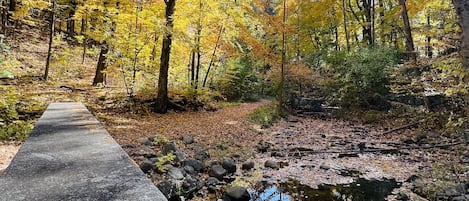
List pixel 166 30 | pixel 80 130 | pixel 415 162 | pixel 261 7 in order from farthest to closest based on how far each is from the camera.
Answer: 1. pixel 261 7
2. pixel 166 30
3. pixel 415 162
4. pixel 80 130

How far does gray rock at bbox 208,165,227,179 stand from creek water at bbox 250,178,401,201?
0.78 meters

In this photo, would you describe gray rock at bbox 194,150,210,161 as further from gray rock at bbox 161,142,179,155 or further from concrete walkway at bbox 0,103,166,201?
concrete walkway at bbox 0,103,166,201

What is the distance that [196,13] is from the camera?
1202cm

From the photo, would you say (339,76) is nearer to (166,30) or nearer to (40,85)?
(166,30)

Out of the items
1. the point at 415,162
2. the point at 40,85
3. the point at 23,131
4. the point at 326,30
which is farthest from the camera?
the point at 326,30

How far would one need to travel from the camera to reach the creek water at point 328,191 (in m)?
5.23

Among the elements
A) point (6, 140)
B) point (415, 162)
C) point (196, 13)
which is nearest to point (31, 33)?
point (196, 13)

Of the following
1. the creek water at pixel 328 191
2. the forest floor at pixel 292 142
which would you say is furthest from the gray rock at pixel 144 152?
the creek water at pixel 328 191

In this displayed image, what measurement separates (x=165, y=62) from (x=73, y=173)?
27.7 feet

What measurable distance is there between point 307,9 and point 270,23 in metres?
6.56

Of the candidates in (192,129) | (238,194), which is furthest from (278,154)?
(238,194)

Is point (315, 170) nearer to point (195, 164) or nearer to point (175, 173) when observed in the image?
point (195, 164)

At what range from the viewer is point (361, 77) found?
12938 millimetres

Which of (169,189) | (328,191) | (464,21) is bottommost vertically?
(328,191)
